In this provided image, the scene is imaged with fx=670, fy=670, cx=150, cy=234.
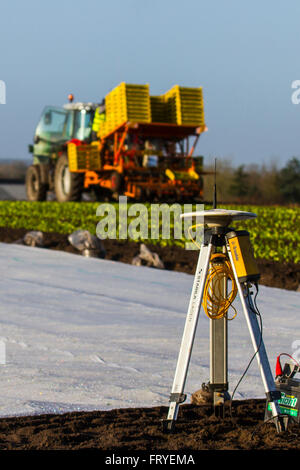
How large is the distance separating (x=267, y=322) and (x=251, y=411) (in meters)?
3.33

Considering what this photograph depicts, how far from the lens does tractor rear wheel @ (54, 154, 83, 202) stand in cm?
2173

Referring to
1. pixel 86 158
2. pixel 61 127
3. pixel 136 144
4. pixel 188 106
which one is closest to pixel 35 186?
pixel 61 127

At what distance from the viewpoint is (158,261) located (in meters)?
11.0

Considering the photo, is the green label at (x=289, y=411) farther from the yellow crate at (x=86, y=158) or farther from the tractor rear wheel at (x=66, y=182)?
the tractor rear wheel at (x=66, y=182)

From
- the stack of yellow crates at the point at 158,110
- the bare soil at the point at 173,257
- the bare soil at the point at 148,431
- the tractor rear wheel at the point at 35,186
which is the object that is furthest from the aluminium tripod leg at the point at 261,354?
the tractor rear wheel at the point at 35,186

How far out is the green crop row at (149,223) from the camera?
40.9 ft

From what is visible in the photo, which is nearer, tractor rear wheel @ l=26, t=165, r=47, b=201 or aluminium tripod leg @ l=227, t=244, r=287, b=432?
aluminium tripod leg @ l=227, t=244, r=287, b=432

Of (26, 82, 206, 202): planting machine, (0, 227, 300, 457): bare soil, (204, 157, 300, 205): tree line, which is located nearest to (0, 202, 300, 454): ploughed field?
(0, 227, 300, 457): bare soil

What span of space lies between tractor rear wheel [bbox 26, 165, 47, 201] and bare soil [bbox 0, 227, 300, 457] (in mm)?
21026

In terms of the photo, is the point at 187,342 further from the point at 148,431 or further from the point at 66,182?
the point at 66,182

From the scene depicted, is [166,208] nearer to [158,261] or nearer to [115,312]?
[158,261]

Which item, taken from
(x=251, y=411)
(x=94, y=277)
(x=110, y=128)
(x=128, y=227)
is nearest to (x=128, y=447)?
(x=251, y=411)

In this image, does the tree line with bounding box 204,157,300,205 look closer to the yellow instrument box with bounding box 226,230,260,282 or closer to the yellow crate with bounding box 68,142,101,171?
the yellow crate with bounding box 68,142,101,171

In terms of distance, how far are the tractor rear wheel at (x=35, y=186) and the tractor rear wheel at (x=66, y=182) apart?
1734 mm
